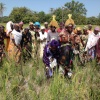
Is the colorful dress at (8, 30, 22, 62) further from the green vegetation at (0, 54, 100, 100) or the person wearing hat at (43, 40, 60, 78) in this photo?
the person wearing hat at (43, 40, 60, 78)

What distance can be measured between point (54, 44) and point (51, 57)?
0.31 m

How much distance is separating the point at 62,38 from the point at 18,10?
2662 inches

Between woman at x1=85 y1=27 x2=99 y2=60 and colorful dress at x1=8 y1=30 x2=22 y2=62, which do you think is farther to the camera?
woman at x1=85 y1=27 x2=99 y2=60

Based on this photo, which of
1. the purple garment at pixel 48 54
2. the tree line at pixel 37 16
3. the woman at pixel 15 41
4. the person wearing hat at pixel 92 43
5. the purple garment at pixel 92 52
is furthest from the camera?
the tree line at pixel 37 16

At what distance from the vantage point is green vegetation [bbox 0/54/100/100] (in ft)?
13.3

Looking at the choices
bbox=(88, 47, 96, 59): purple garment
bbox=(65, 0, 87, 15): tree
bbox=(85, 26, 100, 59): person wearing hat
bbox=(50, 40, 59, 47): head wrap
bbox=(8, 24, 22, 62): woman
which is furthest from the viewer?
bbox=(65, 0, 87, 15): tree

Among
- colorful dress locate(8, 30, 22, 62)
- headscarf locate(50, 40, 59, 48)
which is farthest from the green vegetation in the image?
colorful dress locate(8, 30, 22, 62)

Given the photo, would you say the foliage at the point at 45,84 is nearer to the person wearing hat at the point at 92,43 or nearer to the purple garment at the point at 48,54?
the purple garment at the point at 48,54

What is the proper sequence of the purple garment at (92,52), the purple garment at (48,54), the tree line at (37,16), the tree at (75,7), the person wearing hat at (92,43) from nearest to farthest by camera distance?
the purple garment at (48,54) → the person wearing hat at (92,43) → the purple garment at (92,52) → the tree line at (37,16) → the tree at (75,7)

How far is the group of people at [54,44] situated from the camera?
17.8 ft

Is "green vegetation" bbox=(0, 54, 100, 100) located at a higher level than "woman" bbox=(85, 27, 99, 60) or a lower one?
lower

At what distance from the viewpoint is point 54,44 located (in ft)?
17.6

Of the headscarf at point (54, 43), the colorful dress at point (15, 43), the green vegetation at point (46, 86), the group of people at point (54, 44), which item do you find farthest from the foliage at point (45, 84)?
the colorful dress at point (15, 43)

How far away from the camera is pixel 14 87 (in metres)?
4.50
